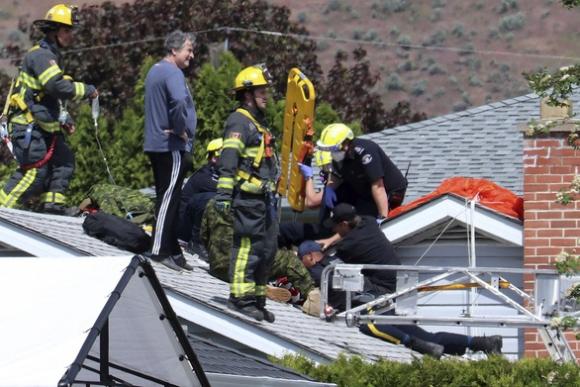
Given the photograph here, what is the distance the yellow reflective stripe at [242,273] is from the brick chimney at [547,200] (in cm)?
345

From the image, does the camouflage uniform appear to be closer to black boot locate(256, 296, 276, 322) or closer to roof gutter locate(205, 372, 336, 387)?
black boot locate(256, 296, 276, 322)

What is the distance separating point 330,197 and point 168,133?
6.43 feet

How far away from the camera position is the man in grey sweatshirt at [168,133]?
14812mm

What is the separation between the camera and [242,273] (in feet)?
46.6

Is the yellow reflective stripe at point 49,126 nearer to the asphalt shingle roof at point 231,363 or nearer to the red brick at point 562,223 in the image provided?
the asphalt shingle roof at point 231,363

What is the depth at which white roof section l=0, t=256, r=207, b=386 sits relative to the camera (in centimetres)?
833

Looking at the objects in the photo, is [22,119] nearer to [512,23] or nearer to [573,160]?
[573,160]

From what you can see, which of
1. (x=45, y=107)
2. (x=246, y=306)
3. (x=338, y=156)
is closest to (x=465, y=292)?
(x=338, y=156)

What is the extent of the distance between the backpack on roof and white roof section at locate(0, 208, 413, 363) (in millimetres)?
486

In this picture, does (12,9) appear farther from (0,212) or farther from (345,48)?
(0,212)

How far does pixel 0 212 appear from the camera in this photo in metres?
14.6

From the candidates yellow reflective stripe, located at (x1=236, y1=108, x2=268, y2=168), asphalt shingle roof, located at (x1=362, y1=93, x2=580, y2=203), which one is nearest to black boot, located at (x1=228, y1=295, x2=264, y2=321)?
yellow reflective stripe, located at (x1=236, y1=108, x2=268, y2=168)

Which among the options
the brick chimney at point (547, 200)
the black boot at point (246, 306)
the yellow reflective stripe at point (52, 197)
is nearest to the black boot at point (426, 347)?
the brick chimney at point (547, 200)

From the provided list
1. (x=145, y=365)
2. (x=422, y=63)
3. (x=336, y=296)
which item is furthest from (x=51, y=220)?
(x=422, y=63)
